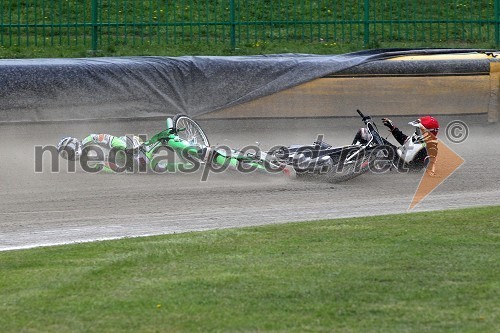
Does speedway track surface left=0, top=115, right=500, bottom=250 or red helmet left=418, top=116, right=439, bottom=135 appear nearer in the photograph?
speedway track surface left=0, top=115, right=500, bottom=250

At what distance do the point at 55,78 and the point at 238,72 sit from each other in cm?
279

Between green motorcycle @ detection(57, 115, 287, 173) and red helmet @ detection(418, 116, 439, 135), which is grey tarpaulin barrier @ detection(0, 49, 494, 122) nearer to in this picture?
green motorcycle @ detection(57, 115, 287, 173)

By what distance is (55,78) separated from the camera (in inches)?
521

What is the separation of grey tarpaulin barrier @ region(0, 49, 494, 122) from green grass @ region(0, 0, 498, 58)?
213 centimetres

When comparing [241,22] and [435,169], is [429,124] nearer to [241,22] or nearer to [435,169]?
[435,169]

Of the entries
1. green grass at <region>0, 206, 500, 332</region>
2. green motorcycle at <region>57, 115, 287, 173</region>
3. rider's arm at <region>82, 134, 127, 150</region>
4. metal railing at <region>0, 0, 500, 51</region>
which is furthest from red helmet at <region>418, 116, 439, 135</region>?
metal railing at <region>0, 0, 500, 51</region>

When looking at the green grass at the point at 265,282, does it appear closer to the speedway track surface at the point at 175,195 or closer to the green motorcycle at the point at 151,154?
the speedway track surface at the point at 175,195

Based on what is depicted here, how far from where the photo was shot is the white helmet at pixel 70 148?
12078 millimetres

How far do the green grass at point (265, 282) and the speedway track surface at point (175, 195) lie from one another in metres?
1.07

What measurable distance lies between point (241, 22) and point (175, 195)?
Result: 6.68m

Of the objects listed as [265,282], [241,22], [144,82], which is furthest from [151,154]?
[265,282]

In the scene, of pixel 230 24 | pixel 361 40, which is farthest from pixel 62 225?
pixel 361 40

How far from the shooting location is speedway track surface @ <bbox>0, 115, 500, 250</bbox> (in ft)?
30.1

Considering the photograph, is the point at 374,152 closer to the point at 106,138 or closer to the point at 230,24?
the point at 106,138
